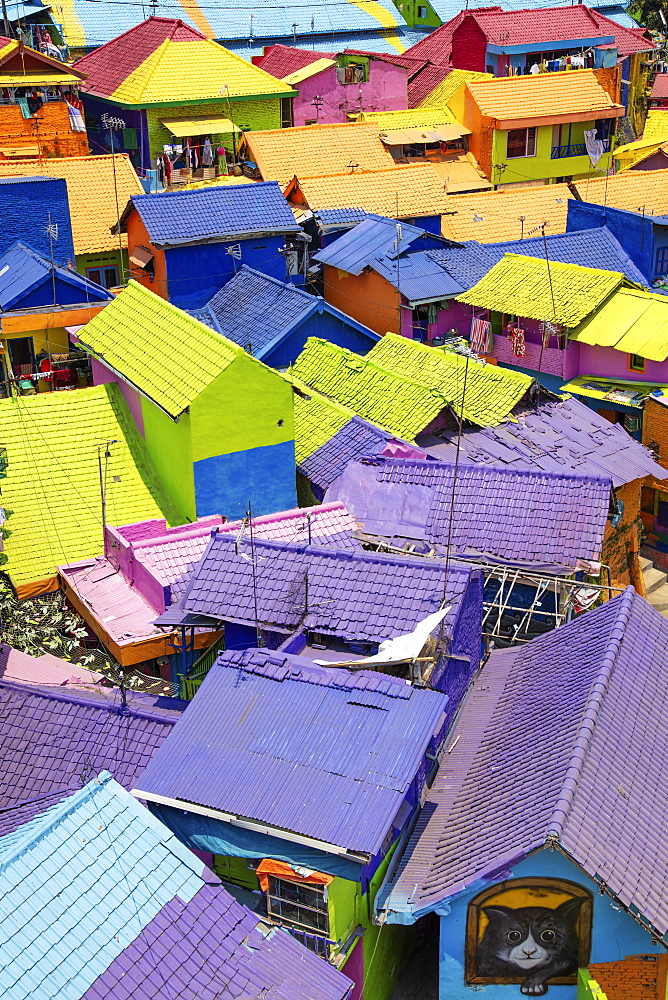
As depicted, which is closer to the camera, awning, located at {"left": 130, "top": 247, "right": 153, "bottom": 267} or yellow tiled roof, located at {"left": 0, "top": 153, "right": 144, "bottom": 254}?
awning, located at {"left": 130, "top": 247, "right": 153, "bottom": 267}

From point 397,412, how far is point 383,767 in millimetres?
18227

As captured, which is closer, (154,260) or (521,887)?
(521,887)

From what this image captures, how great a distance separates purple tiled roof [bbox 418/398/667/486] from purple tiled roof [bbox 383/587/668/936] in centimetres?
930

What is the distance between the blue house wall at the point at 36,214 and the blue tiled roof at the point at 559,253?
1365cm

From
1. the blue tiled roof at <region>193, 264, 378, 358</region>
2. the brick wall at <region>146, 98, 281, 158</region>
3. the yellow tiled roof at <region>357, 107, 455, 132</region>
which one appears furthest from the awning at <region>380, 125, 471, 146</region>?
the blue tiled roof at <region>193, 264, 378, 358</region>

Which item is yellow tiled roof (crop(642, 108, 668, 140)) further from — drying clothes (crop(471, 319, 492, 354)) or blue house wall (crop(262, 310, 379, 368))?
blue house wall (crop(262, 310, 379, 368))

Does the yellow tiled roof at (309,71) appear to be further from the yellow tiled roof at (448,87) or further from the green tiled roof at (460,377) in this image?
the green tiled roof at (460,377)

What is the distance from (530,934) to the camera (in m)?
19.1

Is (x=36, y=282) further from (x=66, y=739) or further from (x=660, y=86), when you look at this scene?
(x=660, y=86)

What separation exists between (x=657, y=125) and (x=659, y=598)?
43.5 meters

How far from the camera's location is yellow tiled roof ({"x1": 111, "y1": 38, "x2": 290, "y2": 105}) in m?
64.0

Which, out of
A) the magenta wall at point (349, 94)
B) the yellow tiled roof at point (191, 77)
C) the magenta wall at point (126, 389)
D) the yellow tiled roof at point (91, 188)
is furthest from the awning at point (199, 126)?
the magenta wall at point (126, 389)

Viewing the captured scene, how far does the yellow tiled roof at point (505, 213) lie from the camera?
178ft

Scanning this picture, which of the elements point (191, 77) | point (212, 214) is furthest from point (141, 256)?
point (191, 77)
